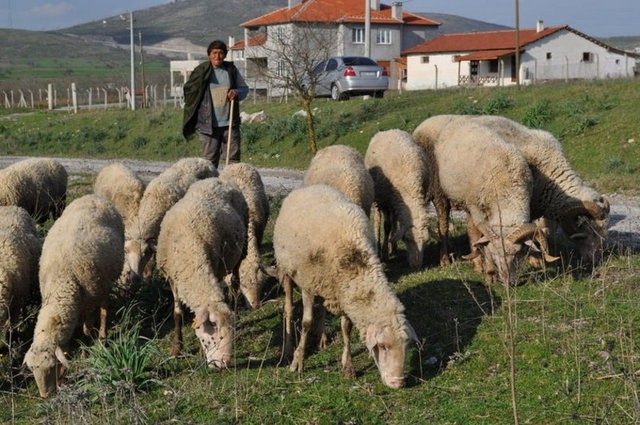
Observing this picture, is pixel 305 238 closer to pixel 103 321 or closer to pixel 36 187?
pixel 103 321

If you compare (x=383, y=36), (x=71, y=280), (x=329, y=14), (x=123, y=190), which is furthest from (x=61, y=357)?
(x=383, y=36)

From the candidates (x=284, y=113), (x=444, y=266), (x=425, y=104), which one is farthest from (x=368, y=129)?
(x=444, y=266)

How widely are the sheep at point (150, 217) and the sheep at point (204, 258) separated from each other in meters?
1.00

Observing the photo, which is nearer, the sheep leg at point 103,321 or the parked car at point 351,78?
the sheep leg at point 103,321

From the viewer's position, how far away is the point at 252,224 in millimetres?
10812

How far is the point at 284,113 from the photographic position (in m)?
28.4

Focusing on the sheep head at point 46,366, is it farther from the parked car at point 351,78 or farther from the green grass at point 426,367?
the parked car at point 351,78

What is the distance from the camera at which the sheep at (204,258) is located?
7930mm

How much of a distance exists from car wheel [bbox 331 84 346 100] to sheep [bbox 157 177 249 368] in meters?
21.6

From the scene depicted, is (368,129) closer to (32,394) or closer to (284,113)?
(284,113)

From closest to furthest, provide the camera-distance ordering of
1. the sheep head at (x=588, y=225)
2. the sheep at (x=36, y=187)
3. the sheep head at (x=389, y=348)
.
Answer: the sheep head at (x=389, y=348)
the sheep head at (x=588, y=225)
the sheep at (x=36, y=187)

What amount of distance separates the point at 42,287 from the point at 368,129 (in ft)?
51.1

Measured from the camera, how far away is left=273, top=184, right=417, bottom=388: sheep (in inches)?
280

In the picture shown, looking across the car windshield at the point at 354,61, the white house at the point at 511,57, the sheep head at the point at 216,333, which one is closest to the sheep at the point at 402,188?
the sheep head at the point at 216,333
